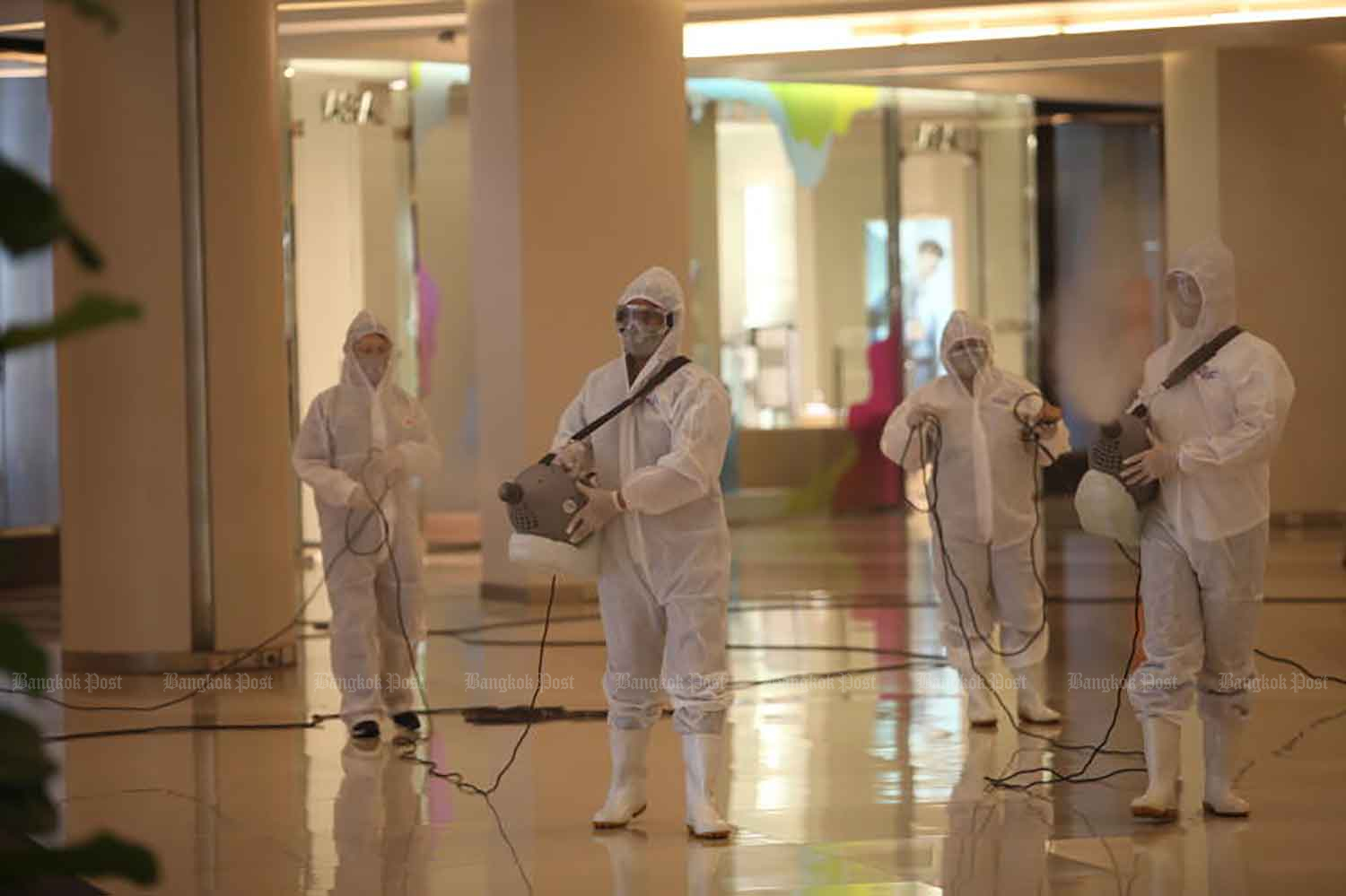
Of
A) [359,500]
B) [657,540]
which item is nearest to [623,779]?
[657,540]

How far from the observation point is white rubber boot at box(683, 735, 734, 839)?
5852 millimetres

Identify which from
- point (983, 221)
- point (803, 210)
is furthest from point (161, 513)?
point (983, 221)

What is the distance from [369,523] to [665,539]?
2.46 metres

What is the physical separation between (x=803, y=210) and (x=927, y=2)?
7.60m

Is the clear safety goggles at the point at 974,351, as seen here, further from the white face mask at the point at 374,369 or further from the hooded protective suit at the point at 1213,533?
the white face mask at the point at 374,369

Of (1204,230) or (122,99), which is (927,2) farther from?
(122,99)

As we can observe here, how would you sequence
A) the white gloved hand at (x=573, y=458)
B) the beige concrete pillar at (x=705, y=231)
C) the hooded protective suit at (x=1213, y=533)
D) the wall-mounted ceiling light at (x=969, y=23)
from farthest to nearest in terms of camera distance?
the beige concrete pillar at (x=705, y=231) < the wall-mounted ceiling light at (x=969, y=23) < the hooded protective suit at (x=1213, y=533) < the white gloved hand at (x=573, y=458)

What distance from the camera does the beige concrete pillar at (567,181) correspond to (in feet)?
42.3

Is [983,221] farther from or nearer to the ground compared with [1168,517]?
farther from the ground

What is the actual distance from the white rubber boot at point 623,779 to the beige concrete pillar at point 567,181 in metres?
7.01

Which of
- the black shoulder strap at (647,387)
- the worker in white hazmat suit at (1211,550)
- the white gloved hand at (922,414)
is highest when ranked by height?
the black shoulder strap at (647,387)

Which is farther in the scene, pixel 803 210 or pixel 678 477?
pixel 803 210

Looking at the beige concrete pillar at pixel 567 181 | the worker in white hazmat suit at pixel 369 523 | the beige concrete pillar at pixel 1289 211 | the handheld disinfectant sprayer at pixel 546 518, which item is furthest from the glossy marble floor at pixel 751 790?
the beige concrete pillar at pixel 1289 211

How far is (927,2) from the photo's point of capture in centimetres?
1455
